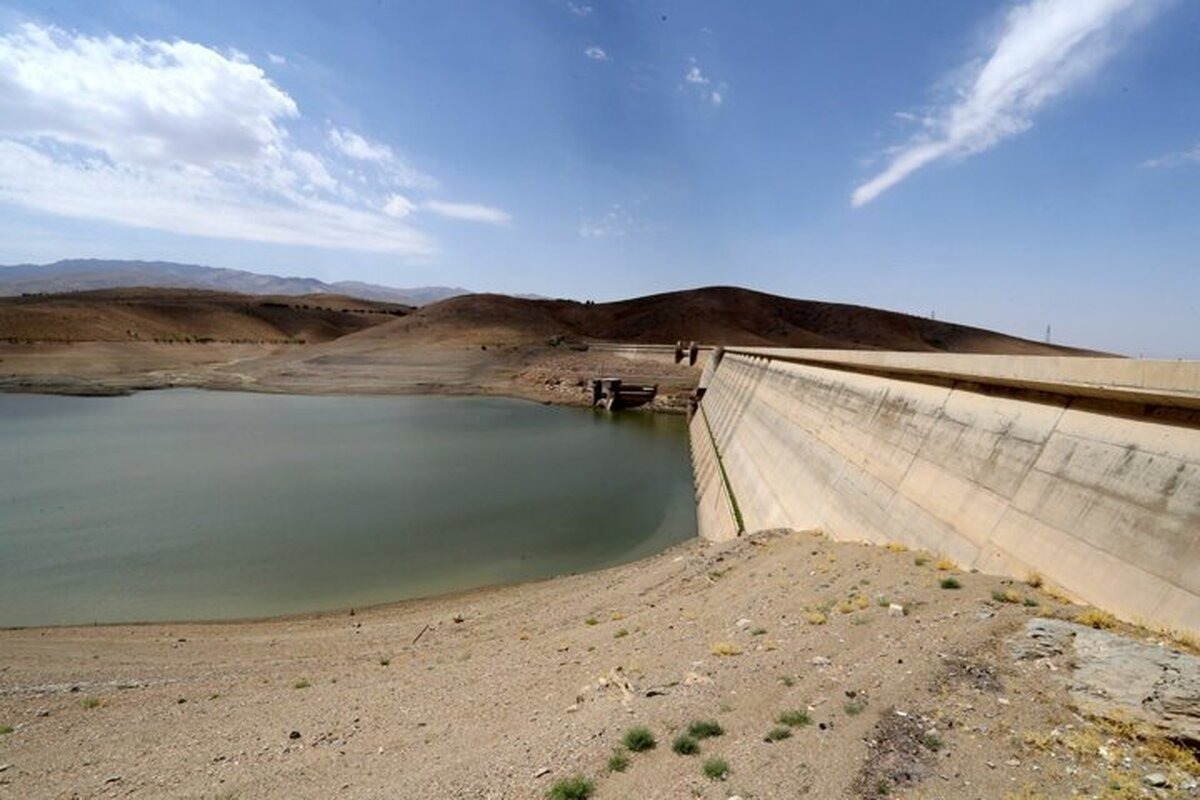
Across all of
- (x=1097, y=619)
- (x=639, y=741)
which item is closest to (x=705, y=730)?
(x=639, y=741)

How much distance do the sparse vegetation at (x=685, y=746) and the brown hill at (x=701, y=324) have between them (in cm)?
7132

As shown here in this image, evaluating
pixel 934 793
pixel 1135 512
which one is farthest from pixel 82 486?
pixel 1135 512

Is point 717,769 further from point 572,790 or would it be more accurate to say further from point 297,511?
point 297,511

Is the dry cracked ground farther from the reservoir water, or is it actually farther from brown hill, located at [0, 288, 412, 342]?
brown hill, located at [0, 288, 412, 342]

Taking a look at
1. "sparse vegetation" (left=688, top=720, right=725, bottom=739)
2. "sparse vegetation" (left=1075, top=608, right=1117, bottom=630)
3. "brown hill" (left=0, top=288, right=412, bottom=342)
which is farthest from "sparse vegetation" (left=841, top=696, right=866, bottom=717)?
"brown hill" (left=0, top=288, right=412, bottom=342)

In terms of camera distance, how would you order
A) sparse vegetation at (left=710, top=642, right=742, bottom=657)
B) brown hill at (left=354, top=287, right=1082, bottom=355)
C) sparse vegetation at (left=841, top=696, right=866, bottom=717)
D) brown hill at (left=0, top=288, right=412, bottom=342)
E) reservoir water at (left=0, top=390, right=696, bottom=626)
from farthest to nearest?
brown hill at (left=354, top=287, right=1082, bottom=355) < brown hill at (left=0, top=288, right=412, bottom=342) < reservoir water at (left=0, top=390, right=696, bottom=626) < sparse vegetation at (left=710, top=642, right=742, bottom=657) < sparse vegetation at (left=841, top=696, right=866, bottom=717)

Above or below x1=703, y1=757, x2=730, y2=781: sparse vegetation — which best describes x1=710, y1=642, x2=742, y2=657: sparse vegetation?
below

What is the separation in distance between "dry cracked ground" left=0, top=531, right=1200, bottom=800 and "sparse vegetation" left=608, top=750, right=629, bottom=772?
0.6 inches

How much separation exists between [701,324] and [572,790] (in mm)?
83276

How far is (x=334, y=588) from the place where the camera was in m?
14.8

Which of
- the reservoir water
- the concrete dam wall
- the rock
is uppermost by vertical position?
the concrete dam wall

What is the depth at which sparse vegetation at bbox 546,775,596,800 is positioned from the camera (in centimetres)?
489

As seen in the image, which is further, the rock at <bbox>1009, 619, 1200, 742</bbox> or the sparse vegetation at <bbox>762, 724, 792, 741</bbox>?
the sparse vegetation at <bbox>762, 724, 792, 741</bbox>

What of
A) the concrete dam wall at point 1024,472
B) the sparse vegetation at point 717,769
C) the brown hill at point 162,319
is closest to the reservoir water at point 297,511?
the concrete dam wall at point 1024,472
